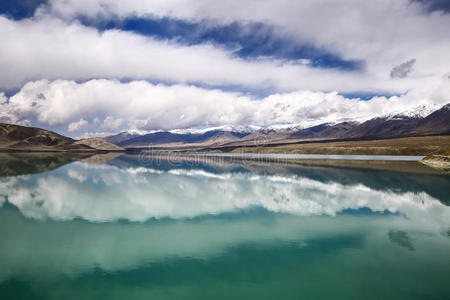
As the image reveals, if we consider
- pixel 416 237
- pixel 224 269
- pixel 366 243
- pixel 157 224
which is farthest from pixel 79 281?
pixel 416 237

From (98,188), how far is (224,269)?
106ft

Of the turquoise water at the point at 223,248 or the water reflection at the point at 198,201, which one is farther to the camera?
the water reflection at the point at 198,201

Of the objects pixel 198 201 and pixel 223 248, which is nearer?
pixel 223 248

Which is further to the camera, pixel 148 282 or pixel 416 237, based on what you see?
pixel 416 237

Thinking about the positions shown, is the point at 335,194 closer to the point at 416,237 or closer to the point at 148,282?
the point at 416,237

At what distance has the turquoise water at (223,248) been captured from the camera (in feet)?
40.0

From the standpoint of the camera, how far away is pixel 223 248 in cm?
1723

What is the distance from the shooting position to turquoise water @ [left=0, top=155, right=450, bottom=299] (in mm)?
12188

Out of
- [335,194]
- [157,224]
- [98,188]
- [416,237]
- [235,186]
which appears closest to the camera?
[416,237]

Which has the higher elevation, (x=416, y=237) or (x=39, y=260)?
(x=39, y=260)

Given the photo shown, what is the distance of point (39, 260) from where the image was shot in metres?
14.9

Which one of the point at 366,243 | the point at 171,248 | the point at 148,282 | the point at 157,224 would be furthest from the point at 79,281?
the point at 366,243

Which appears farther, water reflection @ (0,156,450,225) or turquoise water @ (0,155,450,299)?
water reflection @ (0,156,450,225)

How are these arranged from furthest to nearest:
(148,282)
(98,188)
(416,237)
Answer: (98,188) < (416,237) < (148,282)
